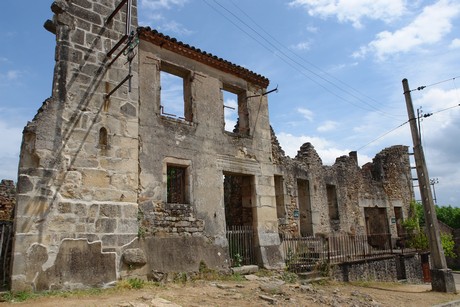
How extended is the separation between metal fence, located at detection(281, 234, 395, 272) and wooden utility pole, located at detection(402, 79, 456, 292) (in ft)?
8.62

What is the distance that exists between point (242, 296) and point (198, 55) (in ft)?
21.7

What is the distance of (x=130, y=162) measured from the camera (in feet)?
28.4

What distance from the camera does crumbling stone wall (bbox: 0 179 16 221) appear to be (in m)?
13.0

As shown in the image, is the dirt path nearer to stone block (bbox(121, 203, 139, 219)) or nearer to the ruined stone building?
the ruined stone building

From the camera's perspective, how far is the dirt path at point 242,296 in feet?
21.6

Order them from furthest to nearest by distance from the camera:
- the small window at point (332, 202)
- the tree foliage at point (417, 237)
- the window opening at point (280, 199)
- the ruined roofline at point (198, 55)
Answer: the tree foliage at point (417, 237) → the small window at point (332, 202) → the window opening at point (280, 199) → the ruined roofline at point (198, 55)

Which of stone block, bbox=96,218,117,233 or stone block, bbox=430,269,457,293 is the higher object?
stone block, bbox=96,218,117,233

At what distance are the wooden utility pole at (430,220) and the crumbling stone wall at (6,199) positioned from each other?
13985 mm

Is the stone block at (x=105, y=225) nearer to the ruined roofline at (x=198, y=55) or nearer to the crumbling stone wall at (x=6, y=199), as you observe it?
the ruined roofline at (x=198, y=55)

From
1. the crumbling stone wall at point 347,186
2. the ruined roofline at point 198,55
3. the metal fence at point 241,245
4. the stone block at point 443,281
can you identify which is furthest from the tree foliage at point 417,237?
the ruined roofline at point 198,55

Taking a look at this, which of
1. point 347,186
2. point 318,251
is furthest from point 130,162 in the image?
point 347,186

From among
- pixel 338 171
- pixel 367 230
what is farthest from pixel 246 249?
pixel 367 230

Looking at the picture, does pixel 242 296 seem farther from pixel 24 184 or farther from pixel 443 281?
pixel 443 281

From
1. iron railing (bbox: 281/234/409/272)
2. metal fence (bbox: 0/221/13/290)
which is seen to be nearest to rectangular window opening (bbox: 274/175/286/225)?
iron railing (bbox: 281/234/409/272)
